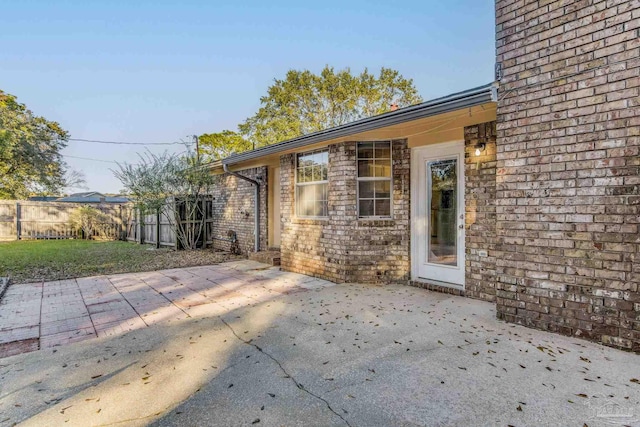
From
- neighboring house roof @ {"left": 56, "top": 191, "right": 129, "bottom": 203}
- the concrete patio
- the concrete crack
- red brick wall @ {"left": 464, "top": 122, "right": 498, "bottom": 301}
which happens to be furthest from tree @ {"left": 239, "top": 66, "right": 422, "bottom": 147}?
the concrete crack

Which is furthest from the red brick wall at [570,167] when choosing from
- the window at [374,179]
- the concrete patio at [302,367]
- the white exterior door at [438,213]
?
the window at [374,179]

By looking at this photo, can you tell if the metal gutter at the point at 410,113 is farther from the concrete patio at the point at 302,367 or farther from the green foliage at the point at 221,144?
the green foliage at the point at 221,144

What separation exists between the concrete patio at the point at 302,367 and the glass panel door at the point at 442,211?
1.00 m

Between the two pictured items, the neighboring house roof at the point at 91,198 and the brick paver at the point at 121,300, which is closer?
the brick paver at the point at 121,300

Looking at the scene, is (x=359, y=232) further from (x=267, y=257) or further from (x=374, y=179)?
(x=267, y=257)

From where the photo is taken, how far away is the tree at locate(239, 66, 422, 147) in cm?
2147

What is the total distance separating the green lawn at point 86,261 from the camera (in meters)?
7.16

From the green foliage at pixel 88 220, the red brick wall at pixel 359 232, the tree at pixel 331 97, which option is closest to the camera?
the red brick wall at pixel 359 232

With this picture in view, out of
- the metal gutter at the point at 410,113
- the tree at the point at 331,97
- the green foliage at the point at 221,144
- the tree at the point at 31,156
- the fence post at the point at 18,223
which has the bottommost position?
the fence post at the point at 18,223

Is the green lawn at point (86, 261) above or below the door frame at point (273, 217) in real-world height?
below

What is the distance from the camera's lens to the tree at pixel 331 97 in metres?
21.5

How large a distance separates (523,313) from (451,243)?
1848 mm

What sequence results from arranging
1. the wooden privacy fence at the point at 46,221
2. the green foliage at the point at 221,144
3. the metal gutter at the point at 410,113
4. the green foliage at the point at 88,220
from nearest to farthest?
1. the metal gutter at the point at 410,113
2. the wooden privacy fence at the point at 46,221
3. the green foliage at the point at 88,220
4. the green foliage at the point at 221,144

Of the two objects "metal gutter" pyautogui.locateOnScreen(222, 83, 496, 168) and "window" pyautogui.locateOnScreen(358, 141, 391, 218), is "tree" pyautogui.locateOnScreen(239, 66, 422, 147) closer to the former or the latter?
"metal gutter" pyautogui.locateOnScreen(222, 83, 496, 168)
